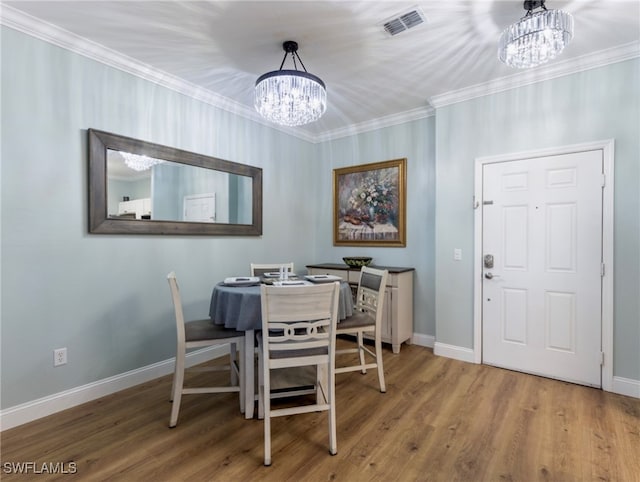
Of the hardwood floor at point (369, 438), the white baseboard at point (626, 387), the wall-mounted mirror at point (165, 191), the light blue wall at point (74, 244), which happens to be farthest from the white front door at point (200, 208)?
the white baseboard at point (626, 387)

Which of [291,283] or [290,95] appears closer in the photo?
[290,95]

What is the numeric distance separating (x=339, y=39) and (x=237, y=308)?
82.7 inches

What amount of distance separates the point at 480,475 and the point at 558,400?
125 centimetres

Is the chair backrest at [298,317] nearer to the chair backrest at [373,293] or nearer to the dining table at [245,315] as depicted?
the dining table at [245,315]

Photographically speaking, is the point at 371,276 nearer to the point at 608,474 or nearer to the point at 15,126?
the point at 608,474

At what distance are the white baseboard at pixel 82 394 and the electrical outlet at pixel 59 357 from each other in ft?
0.72

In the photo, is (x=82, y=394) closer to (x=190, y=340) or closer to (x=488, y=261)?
(x=190, y=340)

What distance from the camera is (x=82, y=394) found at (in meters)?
2.50

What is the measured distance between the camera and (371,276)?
301 centimetres

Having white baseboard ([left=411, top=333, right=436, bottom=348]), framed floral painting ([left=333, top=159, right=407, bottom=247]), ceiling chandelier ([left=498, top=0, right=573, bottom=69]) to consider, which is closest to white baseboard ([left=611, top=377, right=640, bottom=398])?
white baseboard ([left=411, top=333, right=436, bottom=348])

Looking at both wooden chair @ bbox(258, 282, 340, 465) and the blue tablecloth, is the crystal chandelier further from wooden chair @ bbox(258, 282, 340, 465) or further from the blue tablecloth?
wooden chair @ bbox(258, 282, 340, 465)

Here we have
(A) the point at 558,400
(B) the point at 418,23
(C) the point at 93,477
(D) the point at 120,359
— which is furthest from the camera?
(D) the point at 120,359

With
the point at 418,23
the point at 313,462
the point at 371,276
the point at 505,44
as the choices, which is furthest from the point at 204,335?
the point at 505,44

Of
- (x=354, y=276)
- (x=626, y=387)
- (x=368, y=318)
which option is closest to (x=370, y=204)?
(x=354, y=276)
